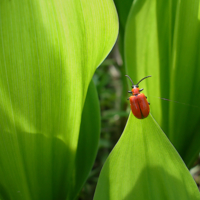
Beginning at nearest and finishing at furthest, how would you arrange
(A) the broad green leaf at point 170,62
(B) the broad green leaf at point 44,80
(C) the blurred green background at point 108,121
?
(B) the broad green leaf at point 44,80, (A) the broad green leaf at point 170,62, (C) the blurred green background at point 108,121

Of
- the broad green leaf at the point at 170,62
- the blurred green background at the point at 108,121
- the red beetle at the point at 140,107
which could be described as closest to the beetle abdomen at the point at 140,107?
the red beetle at the point at 140,107

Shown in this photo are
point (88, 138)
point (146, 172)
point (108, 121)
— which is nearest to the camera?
point (146, 172)

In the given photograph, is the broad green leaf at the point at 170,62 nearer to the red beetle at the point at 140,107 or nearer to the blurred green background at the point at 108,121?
the red beetle at the point at 140,107

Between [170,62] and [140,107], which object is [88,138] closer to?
[140,107]

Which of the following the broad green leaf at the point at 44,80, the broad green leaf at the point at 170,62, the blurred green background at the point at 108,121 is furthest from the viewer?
the blurred green background at the point at 108,121

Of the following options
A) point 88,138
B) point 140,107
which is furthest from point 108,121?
point 140,107
